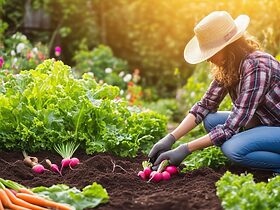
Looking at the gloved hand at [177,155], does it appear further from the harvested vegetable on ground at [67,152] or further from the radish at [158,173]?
the harvested vegetable on ground at [67,152]

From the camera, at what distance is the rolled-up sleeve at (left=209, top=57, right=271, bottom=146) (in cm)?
461

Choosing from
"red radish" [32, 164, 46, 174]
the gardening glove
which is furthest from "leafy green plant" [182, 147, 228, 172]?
"red radish" [32, 164, 46, 174]

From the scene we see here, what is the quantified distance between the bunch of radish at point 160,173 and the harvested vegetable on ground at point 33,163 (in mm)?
713

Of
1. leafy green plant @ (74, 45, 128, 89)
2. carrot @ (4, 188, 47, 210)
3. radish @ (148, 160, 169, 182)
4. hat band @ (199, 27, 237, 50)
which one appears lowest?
leafy green plant @ (74, 45, 128, 89)

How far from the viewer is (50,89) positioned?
5.57 m

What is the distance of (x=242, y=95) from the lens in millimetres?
4625

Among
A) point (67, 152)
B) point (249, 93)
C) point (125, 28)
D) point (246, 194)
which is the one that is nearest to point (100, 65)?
point (125, 28)

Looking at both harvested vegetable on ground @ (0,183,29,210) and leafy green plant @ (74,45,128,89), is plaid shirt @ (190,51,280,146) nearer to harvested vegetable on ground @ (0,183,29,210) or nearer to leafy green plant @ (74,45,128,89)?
harvested vegetable on ground @ (0,183,29,210)

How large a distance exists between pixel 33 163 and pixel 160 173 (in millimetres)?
984

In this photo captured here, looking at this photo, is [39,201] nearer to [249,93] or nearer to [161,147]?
[161,147]

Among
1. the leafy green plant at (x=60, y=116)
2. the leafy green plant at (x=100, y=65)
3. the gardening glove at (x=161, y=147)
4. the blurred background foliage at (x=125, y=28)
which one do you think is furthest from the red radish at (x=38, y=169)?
the blurred background foliage at (x=125, y=28)

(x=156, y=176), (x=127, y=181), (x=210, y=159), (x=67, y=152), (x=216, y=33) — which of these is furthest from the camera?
(x=67, y=152)

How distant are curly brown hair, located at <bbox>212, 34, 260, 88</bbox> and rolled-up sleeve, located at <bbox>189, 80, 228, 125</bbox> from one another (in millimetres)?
305

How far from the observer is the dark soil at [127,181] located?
380cm
